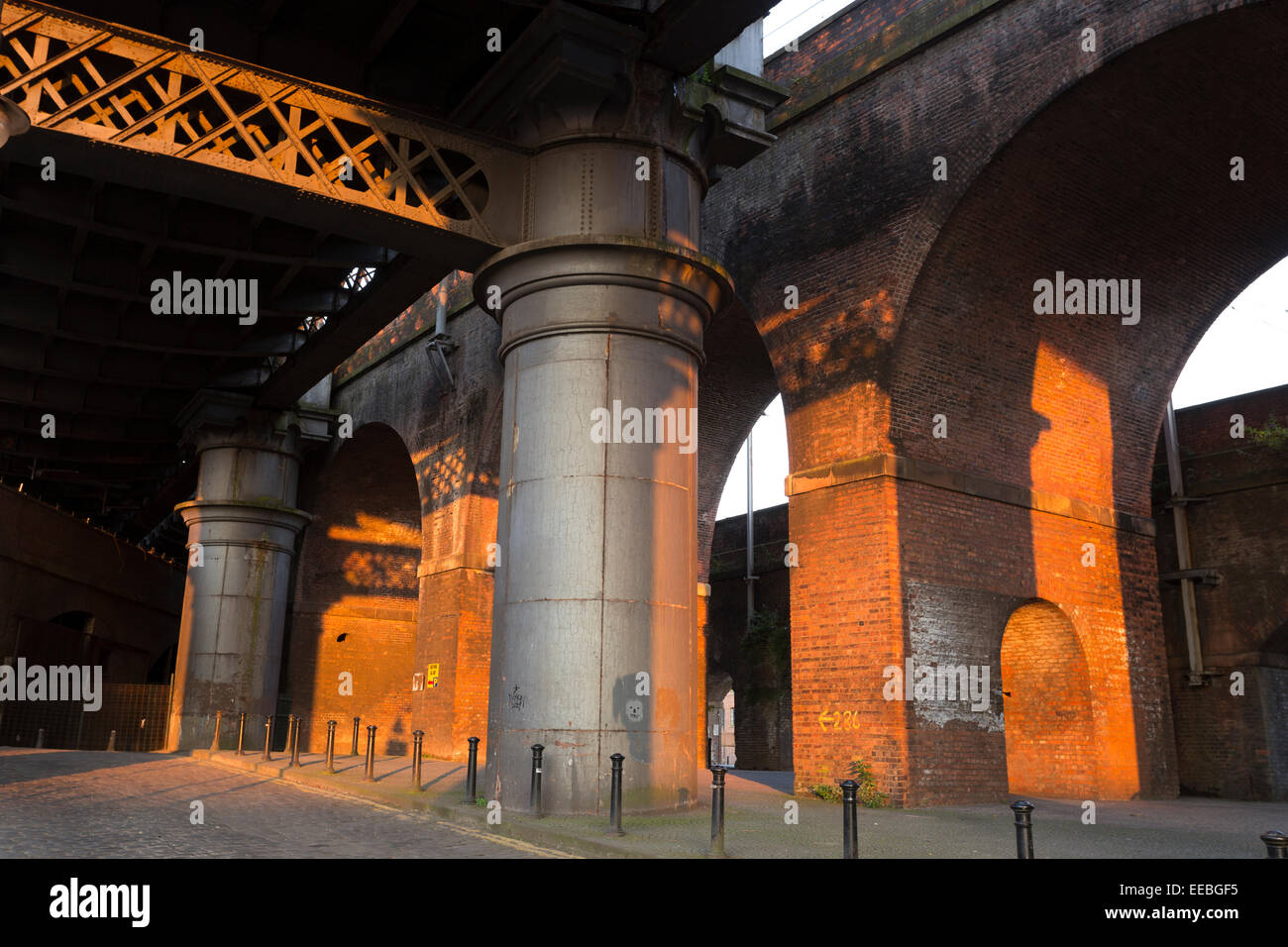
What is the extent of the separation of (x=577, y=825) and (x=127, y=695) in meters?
22.5

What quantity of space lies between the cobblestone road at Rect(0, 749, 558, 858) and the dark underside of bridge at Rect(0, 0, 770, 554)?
5.91 metres

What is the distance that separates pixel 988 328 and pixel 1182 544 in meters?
6.42

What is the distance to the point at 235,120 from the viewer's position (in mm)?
10336

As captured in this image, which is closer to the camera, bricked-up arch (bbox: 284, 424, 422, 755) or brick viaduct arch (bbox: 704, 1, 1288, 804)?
brick viaduct arch (bbox: 704, 1, 1288, 804)

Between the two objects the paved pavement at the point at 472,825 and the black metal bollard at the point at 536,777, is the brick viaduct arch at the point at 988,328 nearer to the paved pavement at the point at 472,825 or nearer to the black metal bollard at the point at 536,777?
the paved pavement at the point at 472,825

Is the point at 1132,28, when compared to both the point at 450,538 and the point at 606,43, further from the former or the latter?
the point at 450,538

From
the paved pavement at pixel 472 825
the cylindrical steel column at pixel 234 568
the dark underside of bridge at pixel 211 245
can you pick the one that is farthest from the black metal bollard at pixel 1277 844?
the cylindrical steel column at pixel 234 568

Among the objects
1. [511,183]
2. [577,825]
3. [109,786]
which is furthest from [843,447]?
[109,786]

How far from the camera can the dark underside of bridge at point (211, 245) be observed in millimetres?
10883

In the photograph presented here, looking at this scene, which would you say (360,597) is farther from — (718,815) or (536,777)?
(718,815)

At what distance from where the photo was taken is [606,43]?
35.2ft

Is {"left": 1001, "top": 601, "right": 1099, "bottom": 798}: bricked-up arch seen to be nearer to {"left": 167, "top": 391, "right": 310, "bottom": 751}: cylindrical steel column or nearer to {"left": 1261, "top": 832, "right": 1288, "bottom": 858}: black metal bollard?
{"left": 1261, "top": 832, "right": 1288, "bottom": 858}: black metal bollard

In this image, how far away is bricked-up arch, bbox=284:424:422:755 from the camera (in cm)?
2709

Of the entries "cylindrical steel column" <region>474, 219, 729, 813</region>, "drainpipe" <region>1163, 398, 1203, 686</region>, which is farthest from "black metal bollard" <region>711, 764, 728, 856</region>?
"drainpipe" <region>1163, 398, 1203, 686</region>
